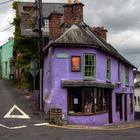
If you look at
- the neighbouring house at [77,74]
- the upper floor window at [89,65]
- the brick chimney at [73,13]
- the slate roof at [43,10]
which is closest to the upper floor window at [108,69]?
the neighbouring house at [77,74]

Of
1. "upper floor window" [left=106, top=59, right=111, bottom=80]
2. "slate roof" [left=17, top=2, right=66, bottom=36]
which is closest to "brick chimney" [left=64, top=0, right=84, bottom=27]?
"upper floor window" [left=106, top=59, right=111, bottom=80]

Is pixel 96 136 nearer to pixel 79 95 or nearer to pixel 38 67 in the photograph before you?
pixel 79 95

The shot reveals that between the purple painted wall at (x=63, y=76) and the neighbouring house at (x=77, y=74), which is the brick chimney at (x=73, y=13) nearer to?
the neighbouring house at (x=77, y=74)

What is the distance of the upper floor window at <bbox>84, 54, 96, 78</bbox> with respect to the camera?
98.6 feet

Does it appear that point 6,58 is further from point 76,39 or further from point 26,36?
point 76,39

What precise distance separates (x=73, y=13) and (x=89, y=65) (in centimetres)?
621

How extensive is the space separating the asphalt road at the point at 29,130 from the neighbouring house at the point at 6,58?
72.0 feet

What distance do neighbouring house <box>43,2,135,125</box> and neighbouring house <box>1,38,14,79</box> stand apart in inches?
1003

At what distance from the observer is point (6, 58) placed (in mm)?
61375

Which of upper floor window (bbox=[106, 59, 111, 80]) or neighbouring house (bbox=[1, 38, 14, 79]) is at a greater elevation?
neighbouring house (bbox=[1, 38, 14, 79])

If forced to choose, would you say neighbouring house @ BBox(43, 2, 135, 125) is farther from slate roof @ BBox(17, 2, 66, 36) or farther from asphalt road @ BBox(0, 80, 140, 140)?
slate roof @ BBox(17, 2, 66, 36)

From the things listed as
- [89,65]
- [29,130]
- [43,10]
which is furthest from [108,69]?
[43,10]

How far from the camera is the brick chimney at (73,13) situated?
1355 inches

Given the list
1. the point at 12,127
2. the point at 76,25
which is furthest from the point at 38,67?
the point at 12,127
